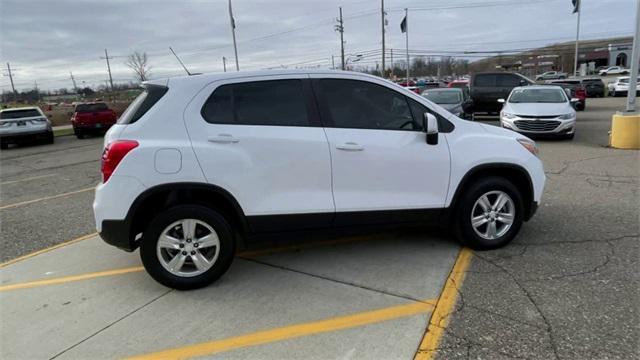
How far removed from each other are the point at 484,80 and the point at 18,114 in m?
19.5

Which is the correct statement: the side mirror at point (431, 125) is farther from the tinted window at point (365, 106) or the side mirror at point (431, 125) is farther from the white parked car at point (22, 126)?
the white parked car at point (22, 126)

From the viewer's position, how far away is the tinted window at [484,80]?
19.1m

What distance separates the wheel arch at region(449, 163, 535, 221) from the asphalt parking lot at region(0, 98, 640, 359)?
46cm

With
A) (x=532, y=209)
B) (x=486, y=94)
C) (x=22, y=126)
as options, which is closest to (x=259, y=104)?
(x=532, y=209)

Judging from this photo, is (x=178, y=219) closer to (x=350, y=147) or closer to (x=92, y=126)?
(x=350, y=147)

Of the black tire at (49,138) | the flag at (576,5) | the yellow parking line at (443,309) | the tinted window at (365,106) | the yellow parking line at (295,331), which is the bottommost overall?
the yellow parking line at (443,309)

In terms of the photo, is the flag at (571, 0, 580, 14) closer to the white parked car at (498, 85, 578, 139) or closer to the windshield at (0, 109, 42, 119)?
the white parked car at (498, 85, 578, 139)

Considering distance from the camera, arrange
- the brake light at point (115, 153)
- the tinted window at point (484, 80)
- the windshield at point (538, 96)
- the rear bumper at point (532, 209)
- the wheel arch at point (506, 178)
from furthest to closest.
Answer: the tinted window at point (484, 80)
the windshield at point (538, 96)
the rear bumper at point (532, 209)
the wheel arch at point (506, 178)
the brake light at point (115, 153)

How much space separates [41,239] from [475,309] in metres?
5.10

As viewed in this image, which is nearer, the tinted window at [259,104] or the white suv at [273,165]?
the white suv at [273,165]

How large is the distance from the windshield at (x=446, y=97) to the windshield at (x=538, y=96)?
162 centimetres

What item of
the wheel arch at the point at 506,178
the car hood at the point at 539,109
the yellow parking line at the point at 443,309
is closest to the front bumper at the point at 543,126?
the car hood at the point at 539,109

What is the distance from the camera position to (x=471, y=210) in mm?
4414

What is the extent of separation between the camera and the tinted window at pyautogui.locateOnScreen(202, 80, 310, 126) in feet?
12.6
